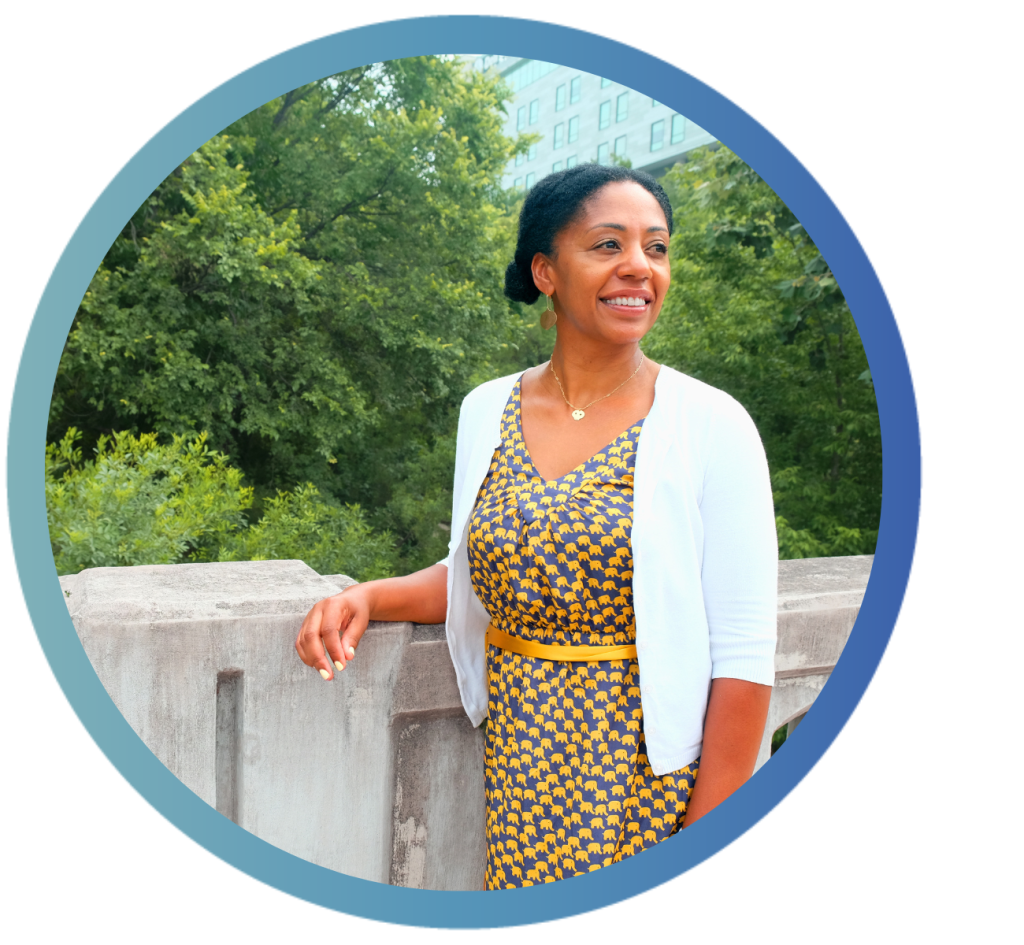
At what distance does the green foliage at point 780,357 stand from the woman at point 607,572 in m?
4.79

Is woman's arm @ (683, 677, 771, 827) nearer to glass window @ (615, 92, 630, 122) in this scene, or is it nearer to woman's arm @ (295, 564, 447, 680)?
woman's arm @ (295, 564, 447, 680)

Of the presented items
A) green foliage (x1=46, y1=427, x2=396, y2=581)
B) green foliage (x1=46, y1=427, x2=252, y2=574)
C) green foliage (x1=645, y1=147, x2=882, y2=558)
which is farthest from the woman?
green foliage (x1=645, y1=147, x2=882, y2=558)

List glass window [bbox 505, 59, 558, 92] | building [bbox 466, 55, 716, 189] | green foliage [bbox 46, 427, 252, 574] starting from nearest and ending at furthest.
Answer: green foliage [bbox 46, 427, 252, 574]
glass window [bbox 505, 59, 558, 92]
building [bbox 466, 55, 716, 189]

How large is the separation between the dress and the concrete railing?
26cm

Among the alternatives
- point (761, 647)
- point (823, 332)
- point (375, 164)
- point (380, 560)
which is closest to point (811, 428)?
point (823, 332)

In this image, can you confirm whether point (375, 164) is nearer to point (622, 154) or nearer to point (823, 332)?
point (823, 332)

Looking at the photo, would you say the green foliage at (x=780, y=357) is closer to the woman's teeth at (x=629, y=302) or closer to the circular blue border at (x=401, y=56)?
the circular blue border at (x=401, y=56)

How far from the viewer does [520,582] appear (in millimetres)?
1476

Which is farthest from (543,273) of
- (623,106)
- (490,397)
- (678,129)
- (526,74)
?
(623,106)

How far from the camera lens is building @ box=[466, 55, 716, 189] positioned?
35.0 feet

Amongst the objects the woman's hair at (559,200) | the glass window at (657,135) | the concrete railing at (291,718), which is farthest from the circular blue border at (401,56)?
the glass window at (657,135)

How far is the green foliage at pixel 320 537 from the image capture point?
6.68m

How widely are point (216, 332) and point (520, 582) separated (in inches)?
279

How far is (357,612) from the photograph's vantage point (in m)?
1.61
